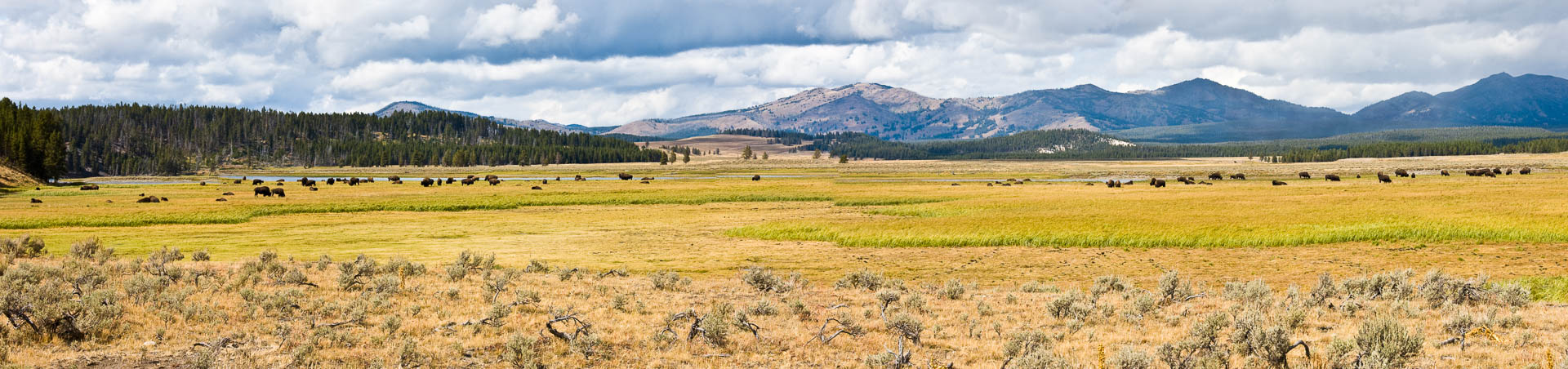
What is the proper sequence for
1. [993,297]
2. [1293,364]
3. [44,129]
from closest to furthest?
[1293,364]
[993,297]
[44,129]

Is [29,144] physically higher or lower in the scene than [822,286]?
higher

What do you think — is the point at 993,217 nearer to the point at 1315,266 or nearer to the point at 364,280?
the point at 1315,266

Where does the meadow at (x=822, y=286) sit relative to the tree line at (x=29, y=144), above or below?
below

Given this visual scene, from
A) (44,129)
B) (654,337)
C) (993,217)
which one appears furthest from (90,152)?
(654,337)

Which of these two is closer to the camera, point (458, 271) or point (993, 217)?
point (458, 271)

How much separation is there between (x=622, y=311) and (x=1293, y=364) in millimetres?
11314

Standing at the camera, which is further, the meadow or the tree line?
the tree line

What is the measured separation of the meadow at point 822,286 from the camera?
41.8 feet

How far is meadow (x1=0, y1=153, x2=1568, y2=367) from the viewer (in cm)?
1274

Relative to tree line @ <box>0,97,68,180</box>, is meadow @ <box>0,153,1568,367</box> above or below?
below

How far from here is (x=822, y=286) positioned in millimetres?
22641

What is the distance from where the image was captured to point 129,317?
14516 millimetres

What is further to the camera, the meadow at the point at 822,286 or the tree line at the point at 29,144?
the tree line at the point at 29,144

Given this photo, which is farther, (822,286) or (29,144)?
(29,144)
